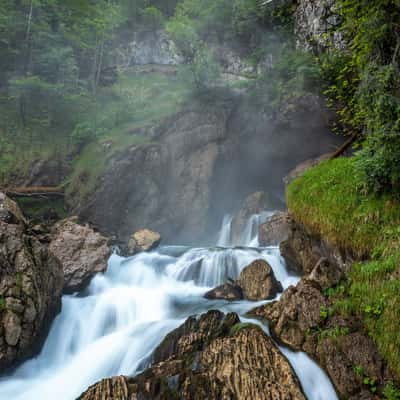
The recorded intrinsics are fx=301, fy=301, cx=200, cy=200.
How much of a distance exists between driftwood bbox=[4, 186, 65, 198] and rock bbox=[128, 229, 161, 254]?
5533 millimetres

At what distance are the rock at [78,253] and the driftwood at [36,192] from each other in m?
5.53

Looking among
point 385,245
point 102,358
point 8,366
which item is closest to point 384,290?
point 385,245

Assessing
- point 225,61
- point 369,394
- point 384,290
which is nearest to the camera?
point 369,394

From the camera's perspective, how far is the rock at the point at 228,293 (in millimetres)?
8273

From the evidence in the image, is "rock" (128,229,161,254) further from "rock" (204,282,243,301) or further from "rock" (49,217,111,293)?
"rock" (204,282,243,301)

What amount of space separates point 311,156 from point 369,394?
17.4 meters

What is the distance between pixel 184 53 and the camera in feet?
66.3

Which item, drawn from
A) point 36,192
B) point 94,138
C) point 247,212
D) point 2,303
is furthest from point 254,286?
point 94,138

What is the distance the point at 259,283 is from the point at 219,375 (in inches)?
150

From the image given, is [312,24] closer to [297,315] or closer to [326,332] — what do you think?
[297,315]

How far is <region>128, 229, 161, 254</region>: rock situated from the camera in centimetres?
1452

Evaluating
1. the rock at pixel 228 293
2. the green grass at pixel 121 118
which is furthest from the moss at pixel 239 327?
the green grass at pixel 121 118

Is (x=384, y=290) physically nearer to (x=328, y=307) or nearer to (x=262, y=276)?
(x=328, y=307)

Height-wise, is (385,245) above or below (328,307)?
above
